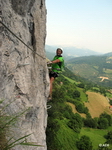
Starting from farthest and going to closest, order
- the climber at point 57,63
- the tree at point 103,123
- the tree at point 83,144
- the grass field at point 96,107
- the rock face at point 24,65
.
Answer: the grass field at point 96,107
the tree at point 103,123
the tree at point 83,144
the climber at point 57,63
the rock face at point 24,65

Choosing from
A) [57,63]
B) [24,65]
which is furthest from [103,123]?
[24,65]

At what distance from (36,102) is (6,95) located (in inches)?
83.7

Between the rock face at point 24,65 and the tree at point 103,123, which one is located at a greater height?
the rock face at point 24,65

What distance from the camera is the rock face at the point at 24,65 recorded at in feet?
12.2

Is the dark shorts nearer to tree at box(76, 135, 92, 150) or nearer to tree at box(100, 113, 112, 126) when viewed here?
tree at box(76, 135, 92, 150)

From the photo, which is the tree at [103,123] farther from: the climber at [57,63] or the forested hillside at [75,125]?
the climber at [57,63]

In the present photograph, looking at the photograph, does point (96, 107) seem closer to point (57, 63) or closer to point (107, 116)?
point (107, 116)

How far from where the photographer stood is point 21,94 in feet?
15.4

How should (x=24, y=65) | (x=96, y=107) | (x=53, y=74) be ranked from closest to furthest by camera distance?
(x=24, y=65) < (x=53, y=74) < (x=96, y=107)

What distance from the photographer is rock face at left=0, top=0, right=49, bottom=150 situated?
147 inches

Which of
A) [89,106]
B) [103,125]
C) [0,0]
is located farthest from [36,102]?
[89,106]

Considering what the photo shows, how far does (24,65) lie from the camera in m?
4.90

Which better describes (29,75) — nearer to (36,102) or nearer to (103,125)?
(36,102)

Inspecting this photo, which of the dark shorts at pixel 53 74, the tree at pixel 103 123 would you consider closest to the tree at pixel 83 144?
the tree at pixel 103 123
